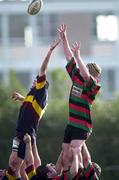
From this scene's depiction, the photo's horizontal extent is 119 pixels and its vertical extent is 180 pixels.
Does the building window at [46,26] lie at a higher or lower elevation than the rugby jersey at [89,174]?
higher

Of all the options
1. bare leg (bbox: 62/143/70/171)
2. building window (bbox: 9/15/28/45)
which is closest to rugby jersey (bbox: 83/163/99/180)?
bare leg (bbox: 62/143/70/171)

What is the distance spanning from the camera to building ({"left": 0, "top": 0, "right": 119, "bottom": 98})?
54375 millimetres

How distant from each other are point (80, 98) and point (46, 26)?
38318 millimetres

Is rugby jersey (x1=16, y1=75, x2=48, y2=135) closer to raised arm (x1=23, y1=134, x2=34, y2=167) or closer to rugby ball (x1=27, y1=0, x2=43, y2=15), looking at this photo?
raised arm (x1=23, y1=134, x2=34, y2=167)

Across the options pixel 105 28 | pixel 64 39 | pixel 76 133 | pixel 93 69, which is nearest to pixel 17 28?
pixel 105 28

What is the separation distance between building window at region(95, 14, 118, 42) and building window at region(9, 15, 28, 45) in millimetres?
3626

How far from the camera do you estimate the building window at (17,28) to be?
179 ft

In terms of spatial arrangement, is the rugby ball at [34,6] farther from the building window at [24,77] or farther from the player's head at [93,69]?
the building window at [24,77]

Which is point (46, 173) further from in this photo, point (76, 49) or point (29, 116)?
point (76, 49)

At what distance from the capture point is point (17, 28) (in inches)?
2176

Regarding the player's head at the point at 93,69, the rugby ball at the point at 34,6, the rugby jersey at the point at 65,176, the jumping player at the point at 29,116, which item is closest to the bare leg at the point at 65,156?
the rugby jersey at the point at 65,176

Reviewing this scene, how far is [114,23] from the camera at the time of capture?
5378 cm

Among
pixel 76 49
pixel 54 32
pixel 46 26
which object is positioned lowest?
pixel 54 32

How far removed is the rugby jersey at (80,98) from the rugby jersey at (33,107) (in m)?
0.70
